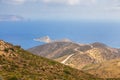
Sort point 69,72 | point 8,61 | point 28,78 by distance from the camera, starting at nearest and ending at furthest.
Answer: point 28,78, point 8,61, point 69,72

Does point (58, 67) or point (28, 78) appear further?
point (58, 67)

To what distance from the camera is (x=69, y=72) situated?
337 feet

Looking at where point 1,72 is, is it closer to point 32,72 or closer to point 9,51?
point 32,72

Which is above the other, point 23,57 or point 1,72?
point 23,57

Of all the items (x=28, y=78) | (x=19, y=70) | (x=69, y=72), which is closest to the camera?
(x=28, y=78)

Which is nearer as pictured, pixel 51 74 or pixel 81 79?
pixel 51 74

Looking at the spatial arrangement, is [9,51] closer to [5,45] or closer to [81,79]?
[5,45]

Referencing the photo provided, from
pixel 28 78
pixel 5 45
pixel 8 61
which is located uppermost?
pixel 5 45

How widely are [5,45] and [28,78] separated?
2983cm

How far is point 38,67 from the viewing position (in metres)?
94.6

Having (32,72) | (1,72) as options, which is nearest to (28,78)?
(1,72)

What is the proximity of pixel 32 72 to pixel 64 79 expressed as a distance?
893cm

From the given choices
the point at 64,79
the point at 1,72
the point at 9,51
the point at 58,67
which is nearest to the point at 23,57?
the point at 9,51

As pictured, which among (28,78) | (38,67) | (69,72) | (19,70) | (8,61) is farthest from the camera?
(69,72)
